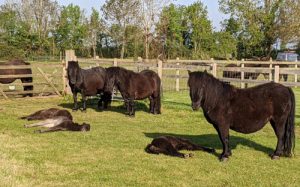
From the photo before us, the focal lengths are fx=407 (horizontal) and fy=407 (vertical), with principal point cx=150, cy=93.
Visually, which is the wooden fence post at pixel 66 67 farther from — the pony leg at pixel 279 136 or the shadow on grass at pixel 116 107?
the pony leg at pixel 279 136

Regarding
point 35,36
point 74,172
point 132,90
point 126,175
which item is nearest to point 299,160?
point 126,175

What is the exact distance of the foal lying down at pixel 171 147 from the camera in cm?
765

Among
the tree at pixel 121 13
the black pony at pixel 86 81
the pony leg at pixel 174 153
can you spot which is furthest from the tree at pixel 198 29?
the pony leg at pixel 174 153

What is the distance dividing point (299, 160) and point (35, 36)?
4435 centimetres

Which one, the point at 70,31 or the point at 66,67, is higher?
the point at 70,31

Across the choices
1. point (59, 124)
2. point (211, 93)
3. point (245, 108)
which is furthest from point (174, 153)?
point (59, 124)

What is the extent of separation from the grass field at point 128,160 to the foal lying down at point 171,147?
16cm

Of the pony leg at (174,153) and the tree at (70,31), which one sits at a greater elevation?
the tree at (70,31)

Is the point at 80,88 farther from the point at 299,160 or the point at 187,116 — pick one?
the point at 299,160

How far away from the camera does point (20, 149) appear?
8.02 metres

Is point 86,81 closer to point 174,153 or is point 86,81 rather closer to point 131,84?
point 131,84

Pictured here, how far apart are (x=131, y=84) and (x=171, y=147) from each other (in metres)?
5.08

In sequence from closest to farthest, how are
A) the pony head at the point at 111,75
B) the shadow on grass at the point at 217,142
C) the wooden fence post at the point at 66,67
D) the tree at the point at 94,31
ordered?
1. the shadow on grass at the point at 217,142
2. the pony head at the point at 111,75
3. the wooden fence post at the point at 66,67
4. the tree at the point at 94,31

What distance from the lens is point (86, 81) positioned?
13.5 meters
